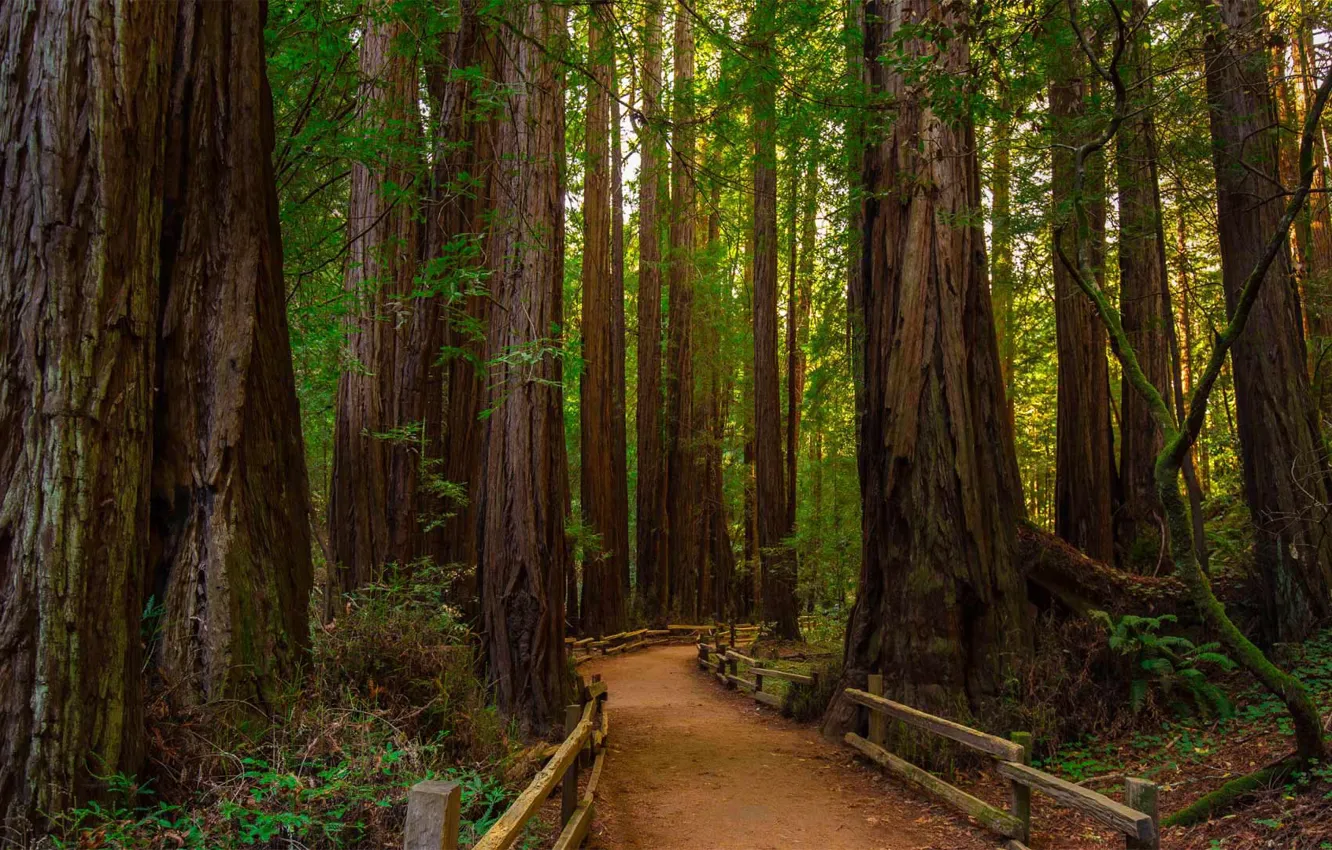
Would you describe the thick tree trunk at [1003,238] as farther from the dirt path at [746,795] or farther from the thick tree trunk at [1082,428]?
the dirt path at [746,795]

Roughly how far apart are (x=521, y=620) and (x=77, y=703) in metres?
6.14

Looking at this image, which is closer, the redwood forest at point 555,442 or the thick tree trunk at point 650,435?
the redwood forest at point 555,442

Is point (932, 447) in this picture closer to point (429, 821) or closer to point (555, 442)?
point (555, 442)

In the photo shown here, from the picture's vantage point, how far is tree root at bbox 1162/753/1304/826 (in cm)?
601

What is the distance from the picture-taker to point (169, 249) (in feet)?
15.5

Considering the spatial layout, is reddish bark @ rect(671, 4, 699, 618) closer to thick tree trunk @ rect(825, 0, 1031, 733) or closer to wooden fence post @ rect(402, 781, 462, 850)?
thick tree trunk @ rect(825, 0, 1031, 733)

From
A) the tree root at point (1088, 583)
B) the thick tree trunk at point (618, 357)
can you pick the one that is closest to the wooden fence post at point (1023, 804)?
the tree root at point (1088, 583)

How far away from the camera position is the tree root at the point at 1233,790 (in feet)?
19.7

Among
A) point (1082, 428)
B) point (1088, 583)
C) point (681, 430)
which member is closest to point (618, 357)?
point (681, 430)

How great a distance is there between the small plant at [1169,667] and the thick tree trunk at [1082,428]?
13.7 feet

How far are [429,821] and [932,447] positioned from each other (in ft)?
24.4

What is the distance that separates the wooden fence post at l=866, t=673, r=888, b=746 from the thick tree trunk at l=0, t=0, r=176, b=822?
6.91m

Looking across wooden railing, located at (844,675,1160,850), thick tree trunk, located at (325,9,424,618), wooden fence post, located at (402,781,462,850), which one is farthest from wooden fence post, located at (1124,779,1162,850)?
thick tree trunk, located at (325,9,424,618)

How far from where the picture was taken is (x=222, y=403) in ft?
15.6
